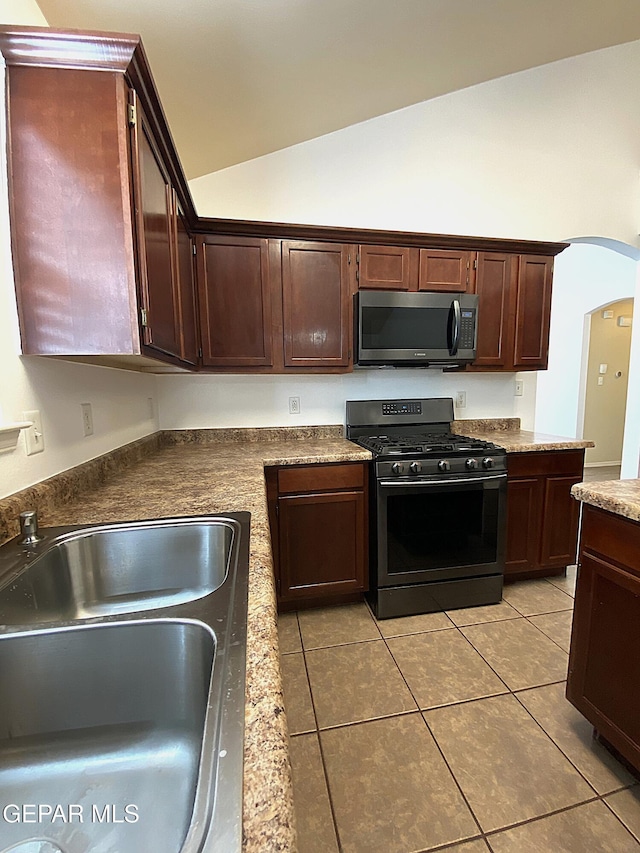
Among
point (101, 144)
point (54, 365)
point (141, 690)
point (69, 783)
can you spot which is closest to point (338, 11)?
point (101, 144)

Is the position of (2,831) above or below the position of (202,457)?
below

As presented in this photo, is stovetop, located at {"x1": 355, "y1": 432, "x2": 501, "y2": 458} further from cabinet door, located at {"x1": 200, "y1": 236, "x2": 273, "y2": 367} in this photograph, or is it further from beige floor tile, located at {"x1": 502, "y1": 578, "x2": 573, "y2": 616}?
beige floor tile, located at {"x1": 502, "y1": 578, "x2": 573, "y2": 616}

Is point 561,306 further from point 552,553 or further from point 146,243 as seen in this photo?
point 146,243

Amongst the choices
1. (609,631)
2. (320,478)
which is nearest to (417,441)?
(320,478)

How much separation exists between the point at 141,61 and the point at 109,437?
4.40 feet

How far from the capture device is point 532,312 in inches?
101

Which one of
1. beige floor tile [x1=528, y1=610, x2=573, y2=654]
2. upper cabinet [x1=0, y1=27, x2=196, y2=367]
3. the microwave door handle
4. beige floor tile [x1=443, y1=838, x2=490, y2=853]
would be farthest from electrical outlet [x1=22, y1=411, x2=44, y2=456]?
beige floor tile [x1=528, y1=610, x2=573, y2=654]

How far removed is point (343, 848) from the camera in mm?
1093

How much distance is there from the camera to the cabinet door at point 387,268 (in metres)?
2.30

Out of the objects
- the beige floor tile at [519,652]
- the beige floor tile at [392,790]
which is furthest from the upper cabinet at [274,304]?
the beige floor tile at [392,790]

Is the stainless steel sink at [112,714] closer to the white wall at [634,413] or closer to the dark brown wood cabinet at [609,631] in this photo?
the dark brown wood cabinet at [609,631]

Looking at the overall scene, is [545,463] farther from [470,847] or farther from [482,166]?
[482,166]

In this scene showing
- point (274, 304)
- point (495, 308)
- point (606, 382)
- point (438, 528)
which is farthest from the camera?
point (606, 382)

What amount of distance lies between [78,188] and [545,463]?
2555 millimetres
